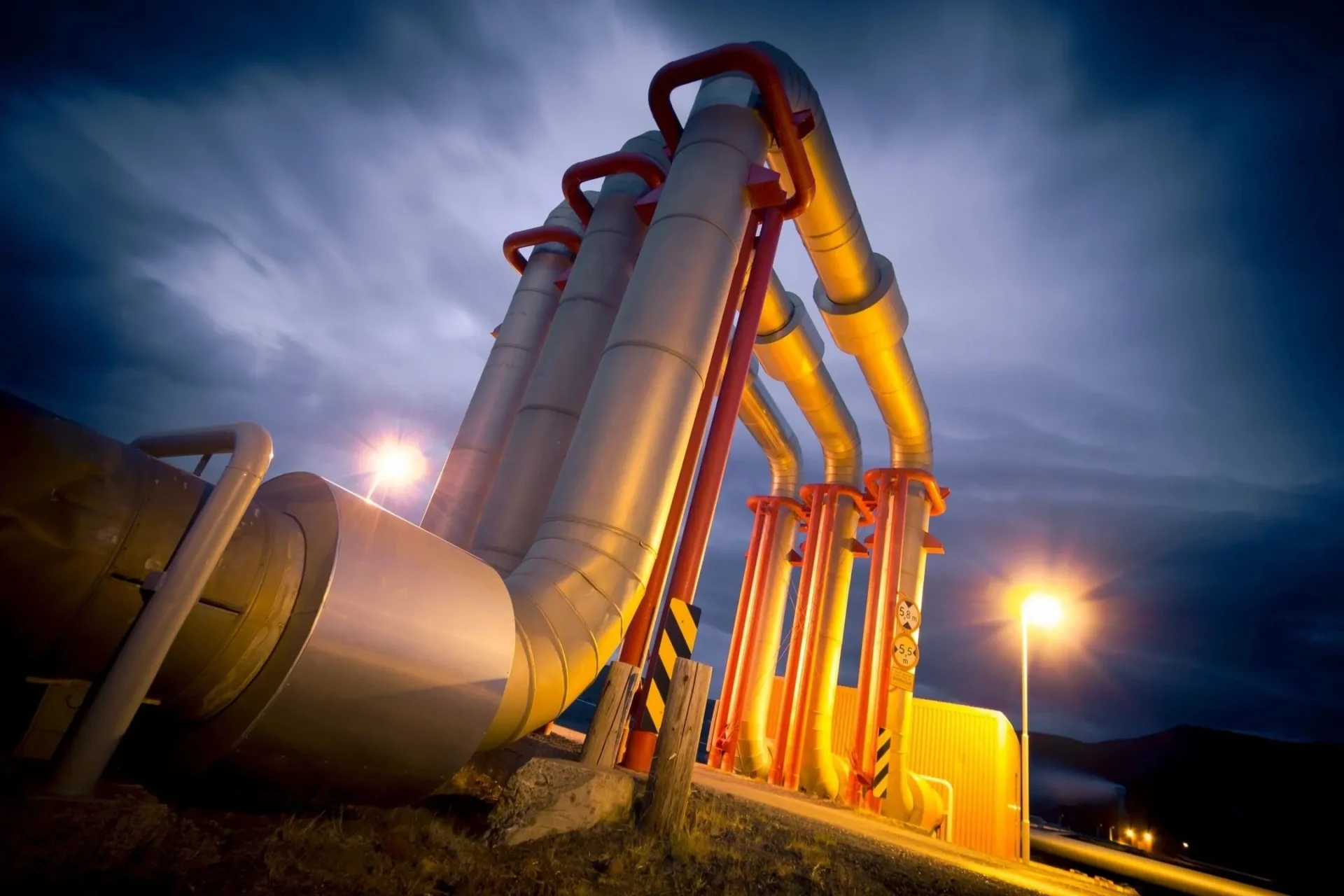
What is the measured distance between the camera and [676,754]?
3.76 meters

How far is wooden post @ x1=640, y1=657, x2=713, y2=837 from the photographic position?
11.9ft

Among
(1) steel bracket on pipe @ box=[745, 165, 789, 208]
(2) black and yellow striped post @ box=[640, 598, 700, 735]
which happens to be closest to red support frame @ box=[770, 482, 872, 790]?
(2) black and yellow striped post @ box=[640, 598, 700, 735]

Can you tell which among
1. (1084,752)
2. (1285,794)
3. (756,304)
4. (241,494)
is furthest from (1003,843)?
(1084,752)

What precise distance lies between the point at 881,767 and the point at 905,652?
6.58ft

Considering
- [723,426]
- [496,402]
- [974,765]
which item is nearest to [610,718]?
[723,426]

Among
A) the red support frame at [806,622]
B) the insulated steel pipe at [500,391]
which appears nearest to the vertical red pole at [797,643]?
the red support frame at [806,622]

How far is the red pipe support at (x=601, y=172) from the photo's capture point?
6418 mm

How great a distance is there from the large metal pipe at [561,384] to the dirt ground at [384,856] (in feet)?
6.78

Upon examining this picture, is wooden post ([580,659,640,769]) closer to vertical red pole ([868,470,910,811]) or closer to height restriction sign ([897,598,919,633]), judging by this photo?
vertical red pole ([868,470,910,811])

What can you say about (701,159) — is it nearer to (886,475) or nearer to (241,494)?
(241,494)

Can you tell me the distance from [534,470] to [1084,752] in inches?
7609

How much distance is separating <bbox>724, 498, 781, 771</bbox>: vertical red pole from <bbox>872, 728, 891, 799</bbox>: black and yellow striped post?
253 cm

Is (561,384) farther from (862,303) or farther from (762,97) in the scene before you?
(862,303)

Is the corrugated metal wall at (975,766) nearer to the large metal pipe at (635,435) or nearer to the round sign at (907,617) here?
the round sign at (907,617)
